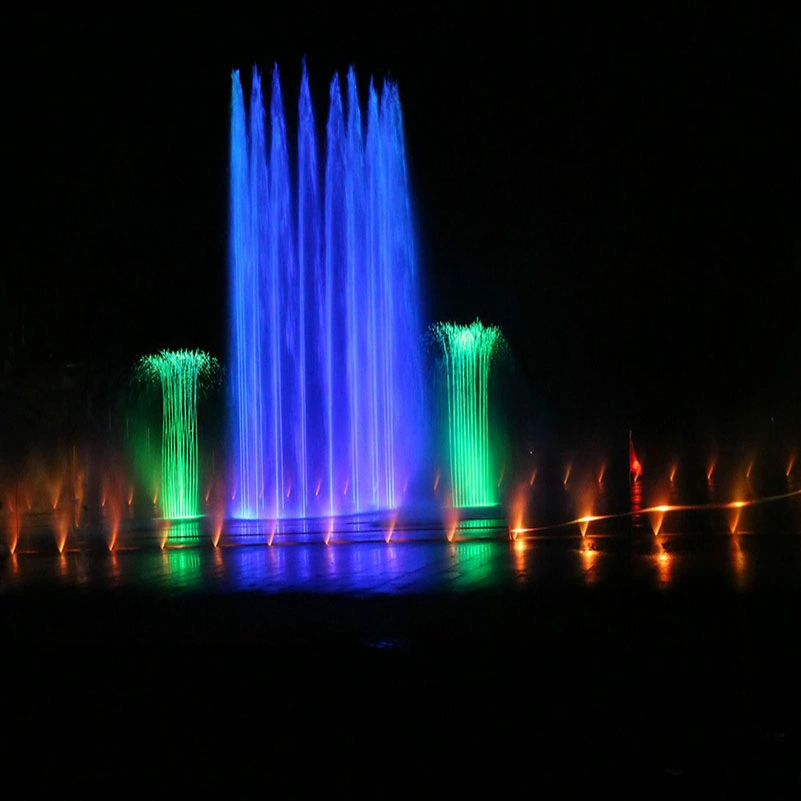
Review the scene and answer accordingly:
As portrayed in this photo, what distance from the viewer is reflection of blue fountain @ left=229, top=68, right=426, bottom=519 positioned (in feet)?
70.6

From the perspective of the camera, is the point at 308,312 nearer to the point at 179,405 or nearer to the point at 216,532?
the point at 216,532

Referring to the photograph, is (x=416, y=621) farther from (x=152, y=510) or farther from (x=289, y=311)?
(x=152, y=510)

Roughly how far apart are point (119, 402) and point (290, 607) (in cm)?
Answer: 3161

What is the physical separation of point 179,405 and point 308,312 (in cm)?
1794

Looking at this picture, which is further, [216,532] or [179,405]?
[179,405]

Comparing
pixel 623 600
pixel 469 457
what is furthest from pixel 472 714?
pixel 469 457

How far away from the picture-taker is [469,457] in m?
30.8

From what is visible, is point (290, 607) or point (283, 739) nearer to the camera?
point (283, 739)

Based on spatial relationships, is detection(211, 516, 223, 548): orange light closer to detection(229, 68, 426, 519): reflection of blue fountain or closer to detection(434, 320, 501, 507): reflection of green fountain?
detection(229, 68, 426, 519): reflection of blue fountain

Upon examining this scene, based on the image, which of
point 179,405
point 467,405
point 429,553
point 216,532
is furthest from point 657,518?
point 179,405

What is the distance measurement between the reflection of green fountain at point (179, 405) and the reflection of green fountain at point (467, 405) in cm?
1073

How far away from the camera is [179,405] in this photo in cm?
3803

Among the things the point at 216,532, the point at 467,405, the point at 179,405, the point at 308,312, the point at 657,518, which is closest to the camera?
the point at 657,518

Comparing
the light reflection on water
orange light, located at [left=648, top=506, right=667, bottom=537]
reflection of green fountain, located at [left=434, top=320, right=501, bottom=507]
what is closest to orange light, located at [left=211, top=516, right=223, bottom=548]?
the light reflection on water
